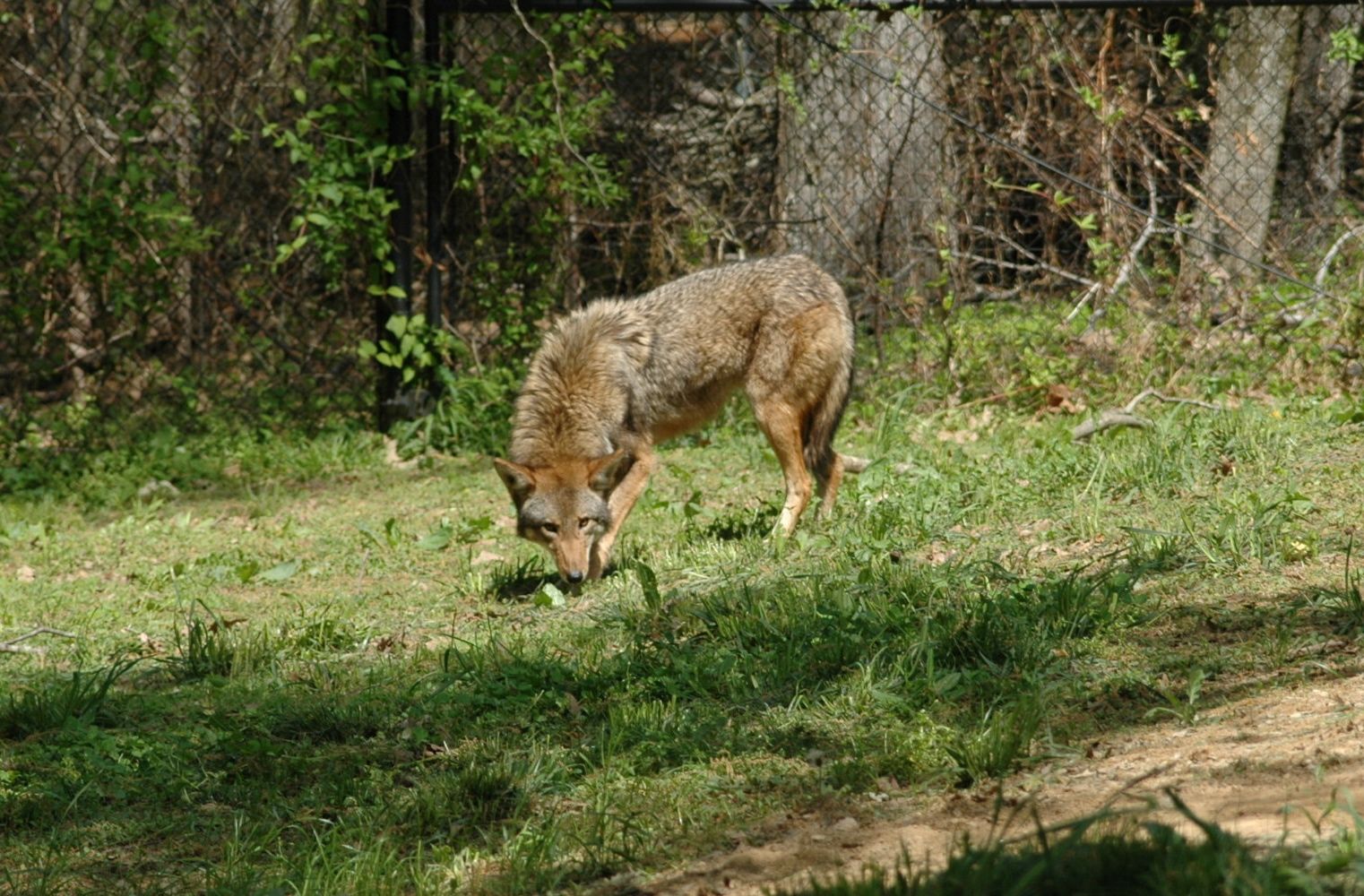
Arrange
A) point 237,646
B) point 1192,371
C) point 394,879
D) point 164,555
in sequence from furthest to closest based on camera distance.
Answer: point 1192,371 → point 164,555 → point 237,646 → point 394,879

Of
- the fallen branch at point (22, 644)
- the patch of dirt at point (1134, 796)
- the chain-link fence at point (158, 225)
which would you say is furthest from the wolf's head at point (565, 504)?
the chain-link fence at point (158, 225)

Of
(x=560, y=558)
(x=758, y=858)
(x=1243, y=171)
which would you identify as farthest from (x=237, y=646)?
(x=1243, y=171)

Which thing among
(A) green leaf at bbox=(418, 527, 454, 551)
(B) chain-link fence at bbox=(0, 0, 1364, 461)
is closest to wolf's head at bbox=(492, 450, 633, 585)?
(A) green leaf at bbox=(418, 527, 454, 551)

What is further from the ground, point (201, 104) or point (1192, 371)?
point (201, 104)

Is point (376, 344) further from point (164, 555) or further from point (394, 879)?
point (394, 879)

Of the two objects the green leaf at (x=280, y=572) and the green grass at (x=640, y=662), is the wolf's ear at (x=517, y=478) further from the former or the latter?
the green leaf at (x=280, y=572)

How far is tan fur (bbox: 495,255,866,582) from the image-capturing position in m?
7.76

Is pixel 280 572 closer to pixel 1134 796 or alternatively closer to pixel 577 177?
pixel 577 177

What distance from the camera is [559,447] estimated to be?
7.57 metres

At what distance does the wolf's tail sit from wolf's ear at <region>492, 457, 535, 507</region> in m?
1.69

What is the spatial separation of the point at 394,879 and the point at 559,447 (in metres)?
4.10

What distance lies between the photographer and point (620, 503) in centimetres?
770

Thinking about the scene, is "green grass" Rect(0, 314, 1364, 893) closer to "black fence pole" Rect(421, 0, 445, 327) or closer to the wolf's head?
the wolf's head

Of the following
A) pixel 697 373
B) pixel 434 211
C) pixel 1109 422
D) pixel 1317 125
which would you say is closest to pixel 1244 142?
pixel 1317 125
